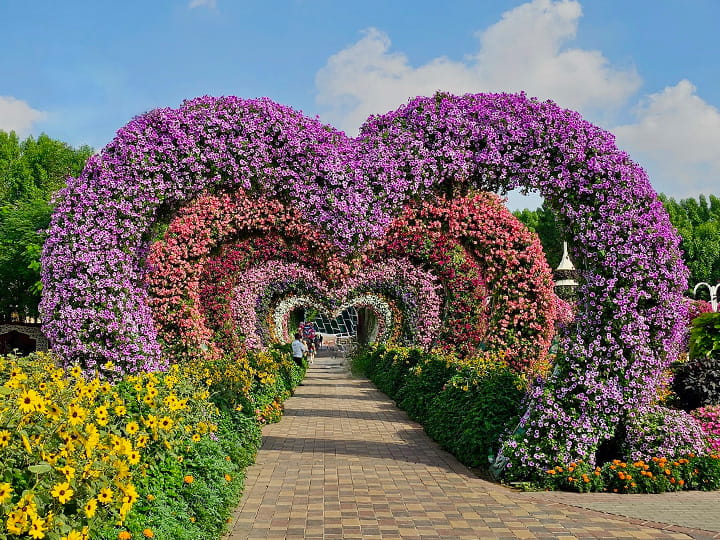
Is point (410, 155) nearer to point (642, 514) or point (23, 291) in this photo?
point (642, 514)

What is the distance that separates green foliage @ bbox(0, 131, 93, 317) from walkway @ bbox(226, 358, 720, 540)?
8572 millimetres

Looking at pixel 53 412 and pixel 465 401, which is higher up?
pixel 53 412

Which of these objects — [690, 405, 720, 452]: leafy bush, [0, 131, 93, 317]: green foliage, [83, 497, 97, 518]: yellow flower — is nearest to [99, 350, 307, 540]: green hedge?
[83, 497, 97, 518]: yellow flower

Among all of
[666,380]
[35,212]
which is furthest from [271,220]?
[35,212]

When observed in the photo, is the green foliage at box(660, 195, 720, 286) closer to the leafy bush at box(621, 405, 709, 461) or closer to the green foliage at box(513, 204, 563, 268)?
the green foliage at box(513, 204, 563, 268)

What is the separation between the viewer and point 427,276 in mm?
15594

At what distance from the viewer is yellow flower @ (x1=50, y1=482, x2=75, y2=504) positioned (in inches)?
106

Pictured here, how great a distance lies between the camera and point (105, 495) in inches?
116

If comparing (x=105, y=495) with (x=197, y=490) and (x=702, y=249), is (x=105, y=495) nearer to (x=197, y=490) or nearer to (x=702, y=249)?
(x=197, y=490)

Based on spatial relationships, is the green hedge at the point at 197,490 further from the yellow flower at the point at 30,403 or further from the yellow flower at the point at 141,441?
the yellow flower at the point at 30,403

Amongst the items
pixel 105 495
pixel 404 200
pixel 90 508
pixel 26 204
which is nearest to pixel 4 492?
pixel 90 508

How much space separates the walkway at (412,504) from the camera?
193 inches

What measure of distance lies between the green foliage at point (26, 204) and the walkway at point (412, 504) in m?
8.57

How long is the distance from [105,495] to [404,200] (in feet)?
16.8
